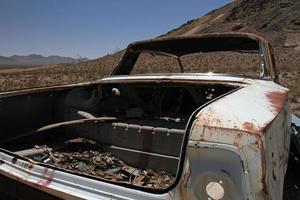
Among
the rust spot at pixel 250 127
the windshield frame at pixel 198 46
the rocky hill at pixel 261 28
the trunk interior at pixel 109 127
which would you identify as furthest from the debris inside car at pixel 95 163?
the rocky hill at pixel 261 28

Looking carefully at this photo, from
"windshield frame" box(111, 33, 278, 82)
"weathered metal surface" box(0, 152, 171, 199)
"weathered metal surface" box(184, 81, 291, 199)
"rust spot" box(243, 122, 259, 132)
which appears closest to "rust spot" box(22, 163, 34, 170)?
"weathered metal surface" box(0, 152, 171, 199)

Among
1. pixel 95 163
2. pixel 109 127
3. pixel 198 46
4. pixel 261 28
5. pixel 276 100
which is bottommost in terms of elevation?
pixel 95 163

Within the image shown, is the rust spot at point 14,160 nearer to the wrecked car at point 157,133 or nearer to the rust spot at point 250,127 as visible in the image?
the wrecked car at point 157,133

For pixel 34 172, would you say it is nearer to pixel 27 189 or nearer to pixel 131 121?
pixel 27 189

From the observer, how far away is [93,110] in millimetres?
3922

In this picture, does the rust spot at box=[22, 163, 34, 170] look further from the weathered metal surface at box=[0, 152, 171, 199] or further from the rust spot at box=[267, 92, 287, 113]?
the rust spot at box=[267, 92, 287, 113]

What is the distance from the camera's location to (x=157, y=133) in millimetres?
3238

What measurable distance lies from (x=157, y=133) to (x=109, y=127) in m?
0.58

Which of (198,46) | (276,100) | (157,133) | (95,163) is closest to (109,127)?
(95,163)

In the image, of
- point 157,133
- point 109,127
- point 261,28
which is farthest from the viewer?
point 261,28

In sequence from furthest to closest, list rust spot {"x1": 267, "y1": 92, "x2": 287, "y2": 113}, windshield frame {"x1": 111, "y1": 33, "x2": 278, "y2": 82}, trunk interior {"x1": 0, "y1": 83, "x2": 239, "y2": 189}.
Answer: windshield frame {"x1": 111, "y1": 33, "x2": 278, "y2": 82}
trunk interior {"x1": 0, "y1": 83, "x2": 239, "y2": 189}
rust spot {"x1": 267, "y1": 92, "x2": 287, "y2": 113}

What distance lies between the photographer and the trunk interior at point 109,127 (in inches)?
126

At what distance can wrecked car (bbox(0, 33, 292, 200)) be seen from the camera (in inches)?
65.5

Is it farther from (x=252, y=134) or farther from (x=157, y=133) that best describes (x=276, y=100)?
(x=157, y=133)
